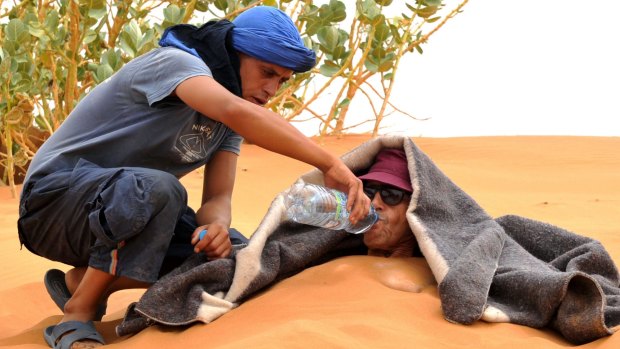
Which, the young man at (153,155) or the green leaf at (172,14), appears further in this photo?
the green leaf at (172,14)

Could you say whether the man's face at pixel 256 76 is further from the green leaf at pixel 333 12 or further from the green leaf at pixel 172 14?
the green leaf at pixel 333 12

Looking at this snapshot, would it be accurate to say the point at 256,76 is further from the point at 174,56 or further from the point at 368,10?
the point at 368,10

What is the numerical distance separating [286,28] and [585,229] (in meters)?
3.10

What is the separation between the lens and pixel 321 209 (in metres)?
3.99

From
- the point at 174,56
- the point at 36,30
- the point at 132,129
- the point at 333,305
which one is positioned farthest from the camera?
the point at 36,30

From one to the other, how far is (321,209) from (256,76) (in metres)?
0.60

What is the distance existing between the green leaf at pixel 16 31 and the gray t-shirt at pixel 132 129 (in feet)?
11.7

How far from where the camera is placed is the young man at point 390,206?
389cm

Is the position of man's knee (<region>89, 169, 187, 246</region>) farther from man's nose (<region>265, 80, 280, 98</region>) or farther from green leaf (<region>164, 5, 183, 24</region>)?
green leaf (<region>164, 5, 183, 24</region>)

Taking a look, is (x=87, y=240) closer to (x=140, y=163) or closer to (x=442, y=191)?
(x=140, y=163)

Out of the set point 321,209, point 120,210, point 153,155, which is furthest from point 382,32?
point 120,210

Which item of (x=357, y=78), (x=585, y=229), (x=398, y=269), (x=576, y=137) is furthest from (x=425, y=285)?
(x=576, y=137)

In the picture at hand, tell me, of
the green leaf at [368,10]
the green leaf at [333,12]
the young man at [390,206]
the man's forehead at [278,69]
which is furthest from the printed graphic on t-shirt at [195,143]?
the green leaf at [368,10]

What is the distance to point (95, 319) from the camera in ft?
13.4
